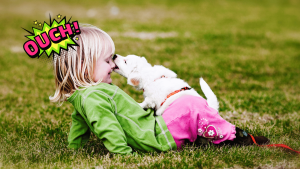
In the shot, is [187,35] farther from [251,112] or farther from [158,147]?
[158,147]

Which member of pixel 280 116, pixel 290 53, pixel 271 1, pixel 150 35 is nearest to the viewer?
pixel 280 116

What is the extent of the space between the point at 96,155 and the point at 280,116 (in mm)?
3359

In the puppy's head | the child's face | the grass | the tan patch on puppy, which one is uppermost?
the child's face

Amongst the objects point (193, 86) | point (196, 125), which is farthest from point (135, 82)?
point (193, 86)

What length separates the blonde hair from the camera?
127 inches

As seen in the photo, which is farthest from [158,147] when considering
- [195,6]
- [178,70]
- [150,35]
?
[195,6]

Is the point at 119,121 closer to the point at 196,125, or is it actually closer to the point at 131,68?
the point at 196,125

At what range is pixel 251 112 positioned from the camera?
5.30m

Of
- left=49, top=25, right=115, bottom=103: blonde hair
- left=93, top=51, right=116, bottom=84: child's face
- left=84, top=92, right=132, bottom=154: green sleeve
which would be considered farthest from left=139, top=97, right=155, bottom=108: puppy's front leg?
left=84, top=92, right=132, bottom=154: green sleeve

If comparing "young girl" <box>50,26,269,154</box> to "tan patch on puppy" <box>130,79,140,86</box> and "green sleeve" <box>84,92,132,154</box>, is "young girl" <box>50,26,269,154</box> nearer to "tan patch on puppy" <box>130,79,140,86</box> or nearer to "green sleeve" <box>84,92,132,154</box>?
"green sleeve" <box>84,92,132,154</box>

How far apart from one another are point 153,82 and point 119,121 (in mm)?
1315

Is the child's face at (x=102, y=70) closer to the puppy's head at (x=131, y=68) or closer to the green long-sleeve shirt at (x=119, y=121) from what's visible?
the green long-sleeve shirt at (x=119, y=121)

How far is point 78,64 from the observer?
324 centimetres

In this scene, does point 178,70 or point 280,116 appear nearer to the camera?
point 280,116
